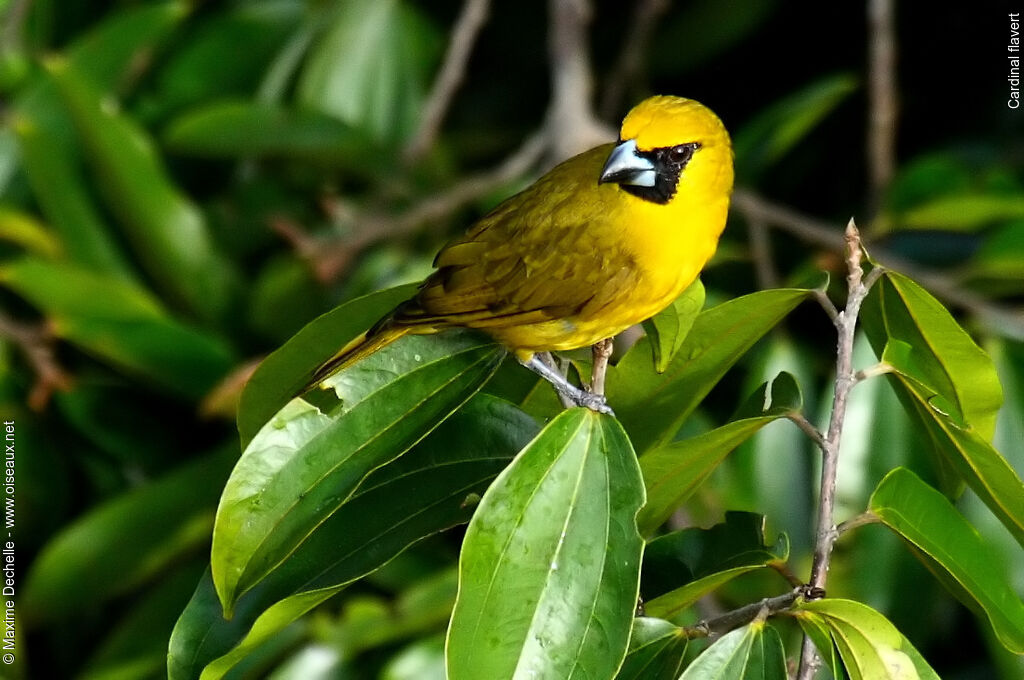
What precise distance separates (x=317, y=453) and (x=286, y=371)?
170 millimetres

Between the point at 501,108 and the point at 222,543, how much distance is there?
243 cm

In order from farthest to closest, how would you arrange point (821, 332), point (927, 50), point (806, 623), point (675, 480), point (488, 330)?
point (927, 50)
point (821, 332)
point (488, 330)
point (675, 480)
point (806, 623)

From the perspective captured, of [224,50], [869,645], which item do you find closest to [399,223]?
[224,50]

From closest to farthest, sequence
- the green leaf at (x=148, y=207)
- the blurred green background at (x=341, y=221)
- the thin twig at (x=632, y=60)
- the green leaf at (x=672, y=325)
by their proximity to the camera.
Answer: the green leaf at (x=672, y=325) < the blurred green background at (x=341, y=221) < the green leaf at (x=148, y=207) < the thin twig at (x=632, y=60)

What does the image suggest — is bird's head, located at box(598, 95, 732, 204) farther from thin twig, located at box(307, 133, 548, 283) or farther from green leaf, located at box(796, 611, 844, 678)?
thin twig, located at box(307, 133, 548, 283)

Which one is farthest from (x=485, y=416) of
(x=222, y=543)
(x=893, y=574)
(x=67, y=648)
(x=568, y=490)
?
(x=67, y=648)

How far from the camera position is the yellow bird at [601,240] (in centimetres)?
138

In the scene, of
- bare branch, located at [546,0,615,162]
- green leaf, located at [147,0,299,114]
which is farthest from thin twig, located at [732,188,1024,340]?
green leaf, located at [147,0,299,114]

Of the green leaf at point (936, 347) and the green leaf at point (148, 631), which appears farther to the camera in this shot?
the green leaf at point (148, 631)

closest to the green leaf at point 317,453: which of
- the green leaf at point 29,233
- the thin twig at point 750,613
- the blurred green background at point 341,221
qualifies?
the thin twig at point 750,613

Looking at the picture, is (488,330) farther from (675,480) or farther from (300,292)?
(300,292)

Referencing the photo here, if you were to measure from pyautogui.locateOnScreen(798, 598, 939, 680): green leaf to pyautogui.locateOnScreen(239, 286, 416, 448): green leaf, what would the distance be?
57cm

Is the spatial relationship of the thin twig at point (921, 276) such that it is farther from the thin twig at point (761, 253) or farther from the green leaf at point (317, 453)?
the green leaf at point (317, 453)

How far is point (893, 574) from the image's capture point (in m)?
2.09
